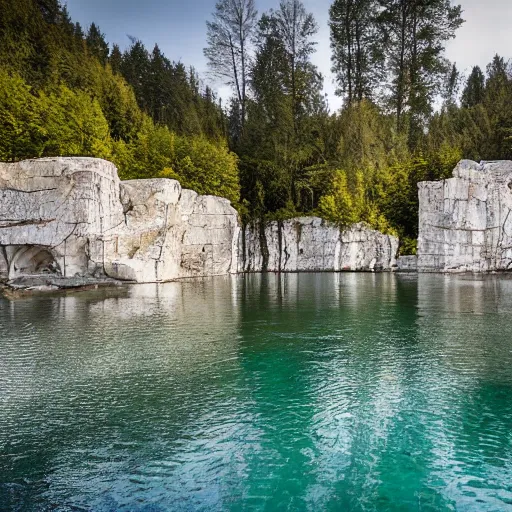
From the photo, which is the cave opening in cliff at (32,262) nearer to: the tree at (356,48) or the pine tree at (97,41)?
the pine tree at (97,41)

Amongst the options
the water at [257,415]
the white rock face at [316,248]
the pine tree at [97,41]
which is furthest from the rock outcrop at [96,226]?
the pine tree at [97,41]

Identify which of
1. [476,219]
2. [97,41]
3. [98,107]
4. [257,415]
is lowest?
[257,415]

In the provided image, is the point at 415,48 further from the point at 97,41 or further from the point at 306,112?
the point at 97,41

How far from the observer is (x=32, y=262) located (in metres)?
25.4

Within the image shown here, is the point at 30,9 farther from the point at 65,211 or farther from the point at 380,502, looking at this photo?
the point at 380,502

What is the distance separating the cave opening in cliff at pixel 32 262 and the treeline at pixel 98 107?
21.0ft

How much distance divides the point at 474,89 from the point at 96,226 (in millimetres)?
40362

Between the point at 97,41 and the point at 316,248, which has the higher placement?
the point at 97,41

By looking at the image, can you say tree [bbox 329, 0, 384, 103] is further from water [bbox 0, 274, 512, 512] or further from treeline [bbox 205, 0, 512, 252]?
water [bbox 0, 274, 512, 512]

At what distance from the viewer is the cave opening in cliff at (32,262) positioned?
933 inches

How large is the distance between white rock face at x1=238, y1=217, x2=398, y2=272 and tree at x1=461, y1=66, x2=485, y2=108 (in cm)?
1960

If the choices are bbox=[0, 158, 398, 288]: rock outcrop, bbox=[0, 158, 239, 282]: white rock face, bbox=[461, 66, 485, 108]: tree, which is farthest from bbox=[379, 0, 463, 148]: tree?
bbox=[0, 158, 239, 282]: white rock face

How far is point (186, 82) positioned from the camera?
142 ft

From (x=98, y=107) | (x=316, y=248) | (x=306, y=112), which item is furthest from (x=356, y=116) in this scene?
(x=98, y=107)
